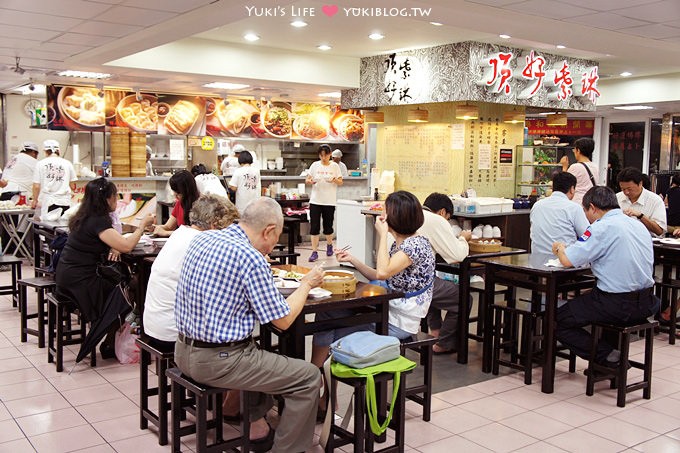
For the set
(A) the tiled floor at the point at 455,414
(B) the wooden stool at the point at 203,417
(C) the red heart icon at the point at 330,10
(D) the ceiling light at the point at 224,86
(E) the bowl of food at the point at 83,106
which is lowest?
(A) the tiled floor at the point at 455,414

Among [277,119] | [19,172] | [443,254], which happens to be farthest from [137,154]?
[443,254]

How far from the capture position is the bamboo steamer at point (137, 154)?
10992 mm

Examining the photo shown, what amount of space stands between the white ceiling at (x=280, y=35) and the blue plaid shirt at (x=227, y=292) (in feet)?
10.2

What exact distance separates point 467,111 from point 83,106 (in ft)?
23.0

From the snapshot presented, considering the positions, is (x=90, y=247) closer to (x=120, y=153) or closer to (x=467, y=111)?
(x=467, y=111)

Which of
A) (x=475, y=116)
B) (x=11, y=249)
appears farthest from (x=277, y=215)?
(x=11, y=249)

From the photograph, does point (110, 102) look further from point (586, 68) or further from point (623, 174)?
point (623, 174)

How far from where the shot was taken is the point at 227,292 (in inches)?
119

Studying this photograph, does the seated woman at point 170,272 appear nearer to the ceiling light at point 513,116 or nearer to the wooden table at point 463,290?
the wooden table at point 463,290

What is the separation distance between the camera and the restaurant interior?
14.0 feet

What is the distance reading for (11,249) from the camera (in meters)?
9.97

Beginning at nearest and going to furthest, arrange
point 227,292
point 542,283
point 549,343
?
point 227,292, point 549,343, point 542,283

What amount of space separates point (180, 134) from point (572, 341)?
9.71 m

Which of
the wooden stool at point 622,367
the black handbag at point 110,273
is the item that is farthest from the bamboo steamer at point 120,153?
the wooden stool at point 622,367
